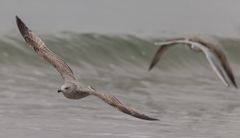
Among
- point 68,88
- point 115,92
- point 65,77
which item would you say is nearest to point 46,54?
point 65,77

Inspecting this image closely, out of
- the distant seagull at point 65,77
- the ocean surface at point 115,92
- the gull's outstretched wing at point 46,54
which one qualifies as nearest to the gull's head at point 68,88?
the distant seagull at point 65,77

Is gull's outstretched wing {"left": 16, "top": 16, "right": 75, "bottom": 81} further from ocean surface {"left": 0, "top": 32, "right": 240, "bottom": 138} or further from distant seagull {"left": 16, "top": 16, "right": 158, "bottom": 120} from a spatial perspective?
ocean surface {"left": 0, "top": 32, "right": 240, "bottom": 138}

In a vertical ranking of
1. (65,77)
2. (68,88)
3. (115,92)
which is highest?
(115,92)

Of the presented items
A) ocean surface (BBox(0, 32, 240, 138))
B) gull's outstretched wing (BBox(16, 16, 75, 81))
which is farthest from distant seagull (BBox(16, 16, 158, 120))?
ocean surface (BBox(0, 32, 240, 138))

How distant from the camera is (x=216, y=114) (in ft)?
31.6

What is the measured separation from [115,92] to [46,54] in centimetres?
301

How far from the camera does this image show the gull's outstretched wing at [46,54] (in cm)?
801

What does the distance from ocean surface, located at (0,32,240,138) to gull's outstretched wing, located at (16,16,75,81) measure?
522mm

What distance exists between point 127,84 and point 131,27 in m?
5.54

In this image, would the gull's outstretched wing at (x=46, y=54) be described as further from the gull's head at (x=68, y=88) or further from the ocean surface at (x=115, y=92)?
the ocean surface at (x=115, y=92)

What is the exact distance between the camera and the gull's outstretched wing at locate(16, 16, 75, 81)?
801 centimetres

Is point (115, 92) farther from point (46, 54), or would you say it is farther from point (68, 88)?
point (68, 88)

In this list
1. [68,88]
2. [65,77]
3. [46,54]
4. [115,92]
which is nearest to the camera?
[68,88]

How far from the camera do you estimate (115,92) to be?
11.0 m
